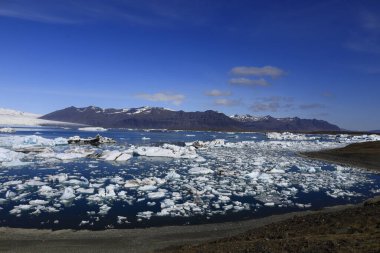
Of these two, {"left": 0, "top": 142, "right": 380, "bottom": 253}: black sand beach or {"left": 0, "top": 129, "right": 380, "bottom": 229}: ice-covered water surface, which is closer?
{"left": 0, "top": 142, "right": 380, "bottom": 253}: black sand beach

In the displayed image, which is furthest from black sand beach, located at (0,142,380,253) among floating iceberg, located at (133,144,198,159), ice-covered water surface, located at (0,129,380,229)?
A: floating iceberg, located at (133,144,198,159)

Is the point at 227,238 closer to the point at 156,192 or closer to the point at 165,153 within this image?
the point at 156,192

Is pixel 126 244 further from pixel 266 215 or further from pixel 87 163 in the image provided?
pixel 87 163

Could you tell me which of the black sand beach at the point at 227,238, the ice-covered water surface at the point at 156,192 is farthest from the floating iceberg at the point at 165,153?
the black sand beach at the point at 227,238

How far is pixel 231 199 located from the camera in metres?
16.7

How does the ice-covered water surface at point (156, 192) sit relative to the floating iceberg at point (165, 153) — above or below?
below

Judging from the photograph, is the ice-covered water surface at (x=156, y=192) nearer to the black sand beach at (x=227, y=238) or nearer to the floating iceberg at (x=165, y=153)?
the black sand beach at (x=227, y=238)

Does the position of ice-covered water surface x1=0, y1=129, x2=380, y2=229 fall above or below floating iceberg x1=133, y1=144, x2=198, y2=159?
below

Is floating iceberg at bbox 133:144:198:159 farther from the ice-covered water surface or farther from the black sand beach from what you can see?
the black sand beach

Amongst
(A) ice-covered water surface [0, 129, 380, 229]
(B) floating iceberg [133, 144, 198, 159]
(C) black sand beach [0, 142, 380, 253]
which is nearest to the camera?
(C) black sand beach [0, 142, 380, 253]

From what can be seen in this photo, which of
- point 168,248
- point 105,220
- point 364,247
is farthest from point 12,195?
point 364,247

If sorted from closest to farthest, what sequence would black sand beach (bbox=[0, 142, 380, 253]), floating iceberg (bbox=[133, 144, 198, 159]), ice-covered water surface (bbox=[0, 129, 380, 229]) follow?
1. black sand beach (bbox=[0, 142, 380, 253])
2. ice-covered water surface (bbox=[0, 129, 380, 229])
3. floating iceberg (bbox=[133, 144, 198, 159])

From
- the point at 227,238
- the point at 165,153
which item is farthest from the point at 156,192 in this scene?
the point at 165,153

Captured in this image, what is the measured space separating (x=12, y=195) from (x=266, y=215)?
10.7 metres
